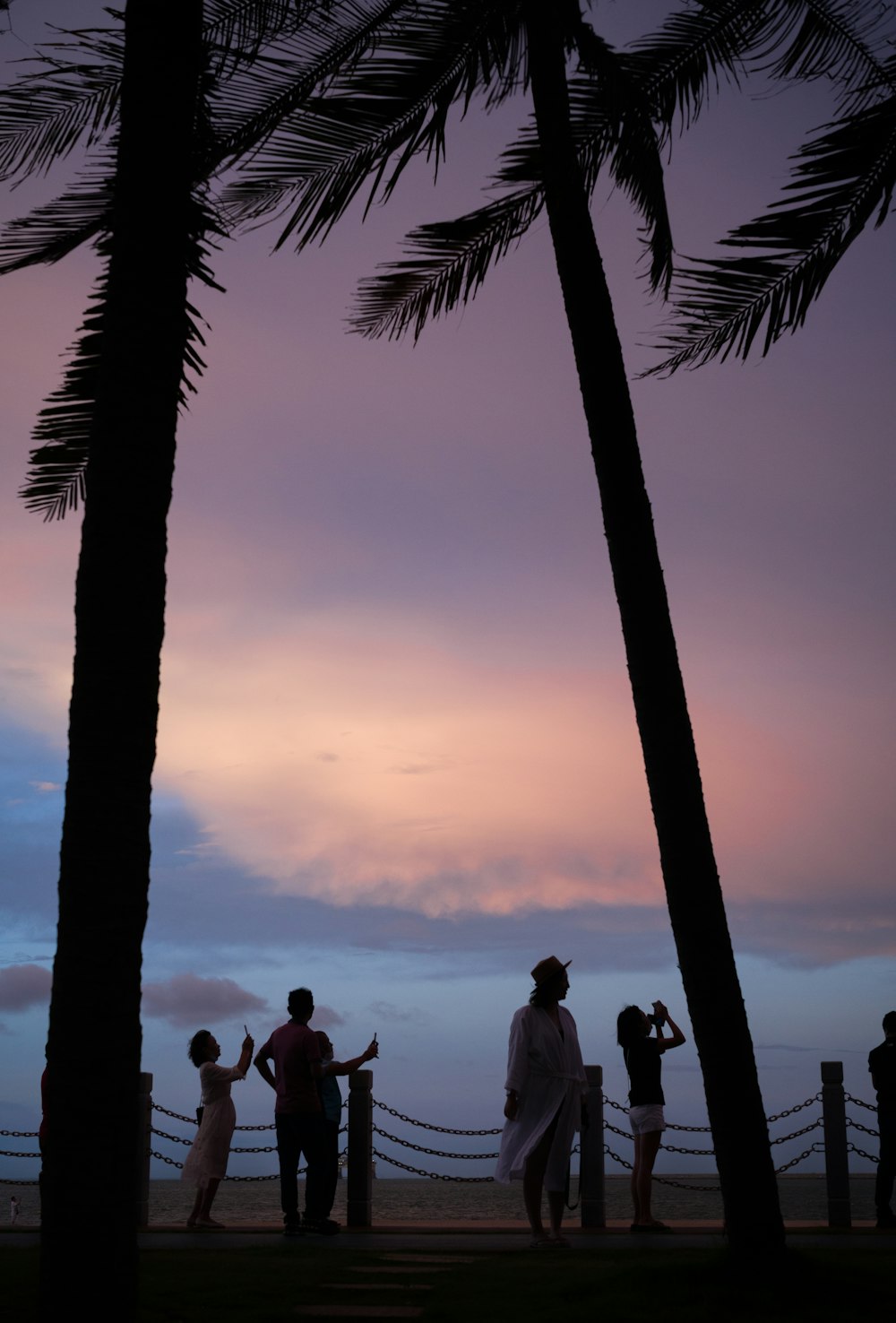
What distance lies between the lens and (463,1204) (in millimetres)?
30031

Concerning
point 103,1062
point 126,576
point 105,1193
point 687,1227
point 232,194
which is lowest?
point 687,1227

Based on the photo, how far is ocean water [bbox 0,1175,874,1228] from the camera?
1800 cm

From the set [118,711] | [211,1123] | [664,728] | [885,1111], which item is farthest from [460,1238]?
[118,711]

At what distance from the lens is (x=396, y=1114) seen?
13.3m

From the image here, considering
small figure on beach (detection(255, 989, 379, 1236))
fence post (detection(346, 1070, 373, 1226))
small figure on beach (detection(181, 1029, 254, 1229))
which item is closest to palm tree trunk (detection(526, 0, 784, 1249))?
small figure on beach (detection(255, 989, 379, 1236))

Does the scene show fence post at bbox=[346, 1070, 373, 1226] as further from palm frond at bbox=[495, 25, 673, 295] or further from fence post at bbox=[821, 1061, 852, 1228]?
palm frond at bbox=[495, 25, 673, 295]

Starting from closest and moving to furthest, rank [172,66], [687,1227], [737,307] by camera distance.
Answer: [172,66] < [737,307] < [687,1227]

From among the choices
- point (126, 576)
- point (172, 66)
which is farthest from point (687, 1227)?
point (172, 66)

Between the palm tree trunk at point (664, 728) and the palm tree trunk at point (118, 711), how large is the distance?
3111mm

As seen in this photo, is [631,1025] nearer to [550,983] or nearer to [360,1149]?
[550,983]

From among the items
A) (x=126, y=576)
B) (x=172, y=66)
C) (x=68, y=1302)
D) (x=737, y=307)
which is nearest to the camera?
(x=68, y=1302)

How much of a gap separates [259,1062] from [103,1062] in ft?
22.0

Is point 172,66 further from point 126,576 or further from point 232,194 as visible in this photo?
point 232,194

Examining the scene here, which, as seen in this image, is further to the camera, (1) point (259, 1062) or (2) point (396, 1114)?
(2) point (396, 1114)
